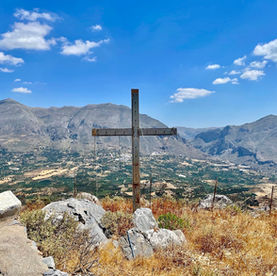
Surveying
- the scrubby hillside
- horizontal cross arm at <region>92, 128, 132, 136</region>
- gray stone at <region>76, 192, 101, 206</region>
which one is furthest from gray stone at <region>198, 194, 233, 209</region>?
horizontal cross arm at <region>92, 128, 132, 136</region>

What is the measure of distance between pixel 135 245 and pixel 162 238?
0.89m

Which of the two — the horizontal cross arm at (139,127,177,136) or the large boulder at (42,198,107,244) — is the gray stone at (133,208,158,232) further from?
the horizontal cross arm at (139,127,177,136)

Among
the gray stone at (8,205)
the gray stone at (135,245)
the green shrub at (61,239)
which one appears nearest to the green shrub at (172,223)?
the gray stone at (135,245)

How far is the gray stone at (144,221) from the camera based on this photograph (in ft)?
22.9

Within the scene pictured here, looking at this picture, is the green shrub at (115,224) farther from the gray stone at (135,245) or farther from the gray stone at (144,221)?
the gray stone at (135,245)

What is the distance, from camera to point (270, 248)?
229 inches

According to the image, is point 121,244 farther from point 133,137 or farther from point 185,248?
point 133,137

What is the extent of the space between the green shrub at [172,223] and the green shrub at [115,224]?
3.80 feet

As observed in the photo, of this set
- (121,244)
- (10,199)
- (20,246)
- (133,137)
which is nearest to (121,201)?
(133,137)

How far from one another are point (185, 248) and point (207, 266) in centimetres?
101

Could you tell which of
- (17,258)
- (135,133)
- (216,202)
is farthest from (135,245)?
(216,202)

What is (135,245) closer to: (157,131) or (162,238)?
(162,238)

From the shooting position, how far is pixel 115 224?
6.94 meters

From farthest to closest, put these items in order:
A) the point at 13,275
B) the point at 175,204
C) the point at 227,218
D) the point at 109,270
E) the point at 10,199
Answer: the point at 175,204
the point at 227,218
the point at 10,199
the point at 109,270
the point at 13,275
